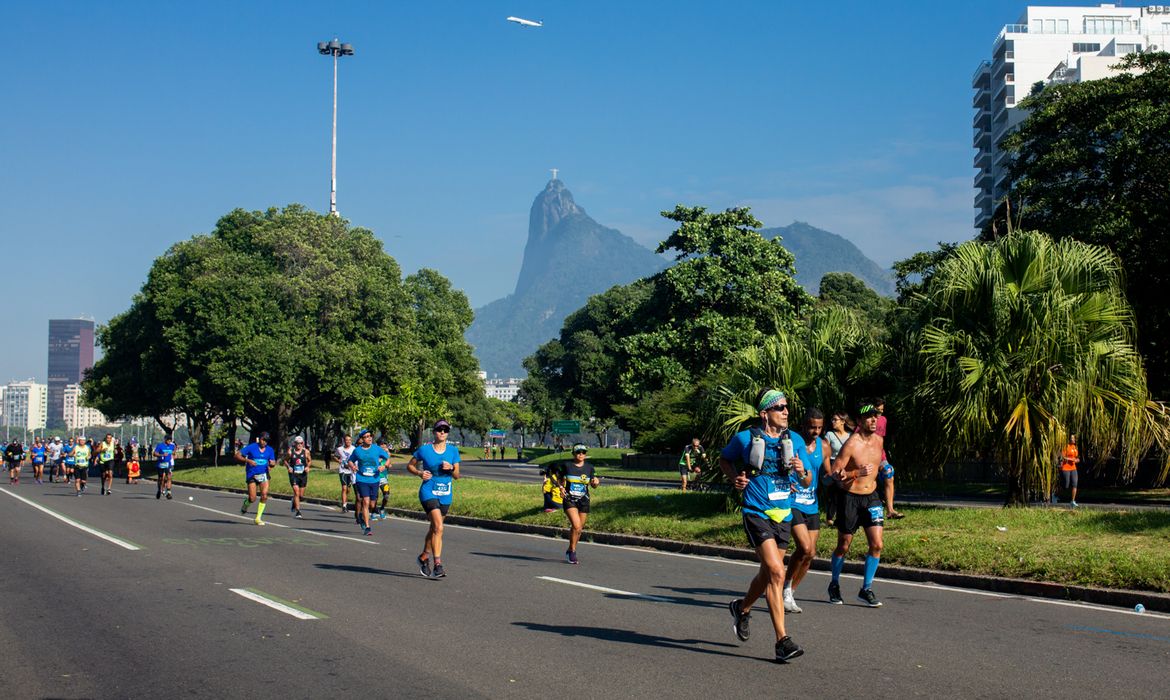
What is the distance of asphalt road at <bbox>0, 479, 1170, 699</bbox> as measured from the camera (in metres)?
7.40

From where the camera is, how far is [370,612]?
10.5m

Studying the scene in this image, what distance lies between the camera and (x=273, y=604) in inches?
431

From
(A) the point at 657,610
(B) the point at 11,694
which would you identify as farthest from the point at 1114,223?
(B) the point at 11,694

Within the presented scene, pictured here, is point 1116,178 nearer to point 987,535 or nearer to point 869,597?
point 987,535

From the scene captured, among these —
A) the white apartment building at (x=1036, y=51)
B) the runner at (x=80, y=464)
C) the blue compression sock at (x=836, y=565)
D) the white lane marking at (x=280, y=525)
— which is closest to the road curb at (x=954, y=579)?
the blue compression sock at (x=836, y=565)

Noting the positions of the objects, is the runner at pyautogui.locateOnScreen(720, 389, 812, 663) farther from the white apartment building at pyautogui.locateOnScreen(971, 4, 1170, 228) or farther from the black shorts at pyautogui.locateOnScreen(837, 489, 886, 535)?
the white apartment building at pyautogui.locateOnScreen(971, 4, 1170, 228)

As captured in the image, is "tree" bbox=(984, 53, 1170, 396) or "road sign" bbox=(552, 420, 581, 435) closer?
"tree" bbox=(984, 53, 1170, 396)

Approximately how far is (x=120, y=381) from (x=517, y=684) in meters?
60.3

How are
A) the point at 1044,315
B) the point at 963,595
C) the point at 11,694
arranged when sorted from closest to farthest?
the point at 11,694
the point at 963,595
the point at 1044,315

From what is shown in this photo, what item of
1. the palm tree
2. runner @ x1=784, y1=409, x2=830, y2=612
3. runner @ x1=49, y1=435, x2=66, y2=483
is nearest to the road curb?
runner @ x1=784, y1=409, x2=830, y2=612

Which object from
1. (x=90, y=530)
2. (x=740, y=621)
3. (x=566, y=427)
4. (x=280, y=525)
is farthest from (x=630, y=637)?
(x=566, y=427)

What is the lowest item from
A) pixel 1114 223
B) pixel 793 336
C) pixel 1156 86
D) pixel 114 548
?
pixel 114 548

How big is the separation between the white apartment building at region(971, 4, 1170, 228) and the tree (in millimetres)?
64777

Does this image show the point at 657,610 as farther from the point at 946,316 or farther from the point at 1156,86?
the point at 1156,86
